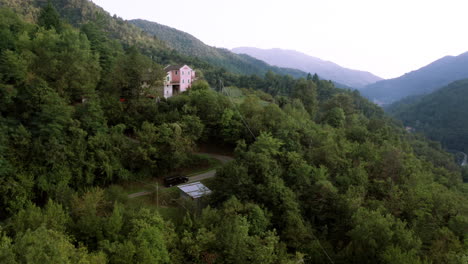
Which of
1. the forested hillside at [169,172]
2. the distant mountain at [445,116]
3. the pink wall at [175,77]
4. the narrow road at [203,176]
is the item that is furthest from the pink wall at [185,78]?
the distant mountain at [445,116]

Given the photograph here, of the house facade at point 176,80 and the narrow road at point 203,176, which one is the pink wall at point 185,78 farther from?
the narrow road at point 203,176

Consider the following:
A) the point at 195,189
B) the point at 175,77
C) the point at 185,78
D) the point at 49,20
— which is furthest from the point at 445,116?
the point at 49,20

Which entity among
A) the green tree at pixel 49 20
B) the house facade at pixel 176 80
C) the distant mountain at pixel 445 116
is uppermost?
the green tree at pixel 49 20

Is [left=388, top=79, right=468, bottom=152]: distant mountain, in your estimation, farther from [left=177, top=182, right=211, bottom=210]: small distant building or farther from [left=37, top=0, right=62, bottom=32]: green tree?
[left=37, top=0, right=62, bottom=32]: green tree

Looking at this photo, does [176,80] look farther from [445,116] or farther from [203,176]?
[445,116]

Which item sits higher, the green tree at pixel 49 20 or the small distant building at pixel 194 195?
the green tree at pixel 49 20

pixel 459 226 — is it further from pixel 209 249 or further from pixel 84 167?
pixel 84 167

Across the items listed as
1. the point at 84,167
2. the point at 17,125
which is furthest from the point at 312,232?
the point at 17,125
